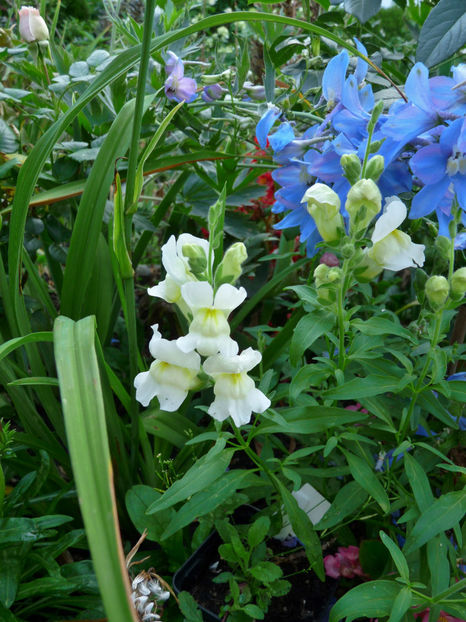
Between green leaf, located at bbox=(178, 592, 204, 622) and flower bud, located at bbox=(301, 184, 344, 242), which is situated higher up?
flower bud, located at bbox=(301, 184, 344, 242)

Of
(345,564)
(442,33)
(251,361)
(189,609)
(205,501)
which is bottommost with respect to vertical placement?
(345,564)

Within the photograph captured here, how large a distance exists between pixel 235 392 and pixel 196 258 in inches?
5.9

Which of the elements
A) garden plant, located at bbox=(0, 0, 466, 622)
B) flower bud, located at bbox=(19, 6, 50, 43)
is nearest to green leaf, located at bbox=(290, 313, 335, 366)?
garden plant, located at bbox=(0, 0, 466, 622)

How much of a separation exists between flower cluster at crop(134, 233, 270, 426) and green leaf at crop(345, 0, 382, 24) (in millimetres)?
475

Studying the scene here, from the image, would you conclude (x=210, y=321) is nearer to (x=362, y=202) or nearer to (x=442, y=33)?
(x=362, y=202)

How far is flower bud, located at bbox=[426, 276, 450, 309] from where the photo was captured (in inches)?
24.6

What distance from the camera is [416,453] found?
2.68 ft

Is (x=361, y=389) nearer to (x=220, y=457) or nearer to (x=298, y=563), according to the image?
(x=220, y=457)

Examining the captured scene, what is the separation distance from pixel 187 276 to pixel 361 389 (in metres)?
0.25

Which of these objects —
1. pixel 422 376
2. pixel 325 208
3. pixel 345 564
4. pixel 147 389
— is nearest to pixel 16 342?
pixel 147 389

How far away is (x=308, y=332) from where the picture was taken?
0.69m

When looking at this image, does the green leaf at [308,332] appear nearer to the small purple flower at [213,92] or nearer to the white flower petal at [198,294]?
the white flower petal at [198,294]

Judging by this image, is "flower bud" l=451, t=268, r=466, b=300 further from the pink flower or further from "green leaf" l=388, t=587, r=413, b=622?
the pink flower

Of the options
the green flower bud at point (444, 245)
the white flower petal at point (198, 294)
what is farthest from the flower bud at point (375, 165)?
the white flower petal at point (198, 294)
